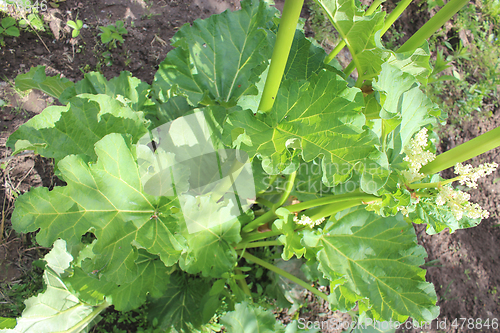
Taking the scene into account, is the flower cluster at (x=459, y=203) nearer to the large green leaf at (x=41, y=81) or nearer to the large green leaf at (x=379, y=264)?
the large green leaf at (x=379, y=264)

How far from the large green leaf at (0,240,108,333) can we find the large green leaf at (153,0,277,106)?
118 centimetres

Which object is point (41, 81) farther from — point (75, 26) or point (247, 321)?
point (247, 321)

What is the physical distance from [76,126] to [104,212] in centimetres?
51

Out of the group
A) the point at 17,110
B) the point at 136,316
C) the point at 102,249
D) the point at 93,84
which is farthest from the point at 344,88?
the point at 17,110

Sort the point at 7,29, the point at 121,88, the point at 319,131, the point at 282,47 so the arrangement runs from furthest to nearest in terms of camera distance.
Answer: the point at 7,29 → the point at 121,88 → the point at 319,131 → the point at 282,47

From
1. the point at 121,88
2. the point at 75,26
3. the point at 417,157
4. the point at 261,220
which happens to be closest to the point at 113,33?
the point at 75,26

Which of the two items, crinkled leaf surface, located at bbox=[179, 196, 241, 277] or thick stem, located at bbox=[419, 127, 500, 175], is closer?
thick stem, located at bbox=[419, 127, 500, 175]

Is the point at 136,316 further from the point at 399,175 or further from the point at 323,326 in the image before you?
the point at 399,175

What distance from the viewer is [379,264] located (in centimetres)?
179

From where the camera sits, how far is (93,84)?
2068mm

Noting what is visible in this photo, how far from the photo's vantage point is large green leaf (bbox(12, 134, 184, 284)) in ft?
4.77

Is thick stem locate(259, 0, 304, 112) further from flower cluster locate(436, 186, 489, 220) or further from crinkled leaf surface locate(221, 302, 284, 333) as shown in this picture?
crinkled leaf surface locate(221, 302, 284, 333)

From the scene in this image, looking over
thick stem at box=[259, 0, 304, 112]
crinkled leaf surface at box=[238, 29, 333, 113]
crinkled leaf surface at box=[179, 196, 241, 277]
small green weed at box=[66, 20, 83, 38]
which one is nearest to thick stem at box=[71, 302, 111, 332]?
crinkled leaf surface at box=[179, 196, 241, 277]

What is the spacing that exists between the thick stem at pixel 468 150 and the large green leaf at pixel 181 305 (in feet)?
5.32
